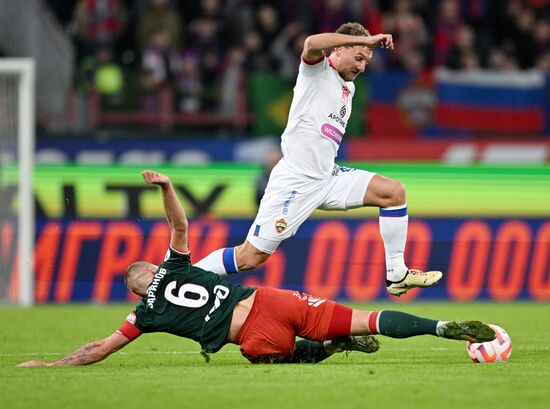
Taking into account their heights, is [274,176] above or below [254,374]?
above

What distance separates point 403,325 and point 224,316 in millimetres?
1352

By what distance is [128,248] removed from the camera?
1786cm

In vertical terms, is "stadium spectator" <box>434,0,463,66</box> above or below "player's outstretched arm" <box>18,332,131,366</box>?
above

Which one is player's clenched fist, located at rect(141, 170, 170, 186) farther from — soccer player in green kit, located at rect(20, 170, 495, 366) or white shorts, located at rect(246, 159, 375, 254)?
white shorts, located at rect(246, 159, 375, 254)

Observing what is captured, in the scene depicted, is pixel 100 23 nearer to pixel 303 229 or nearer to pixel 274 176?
pixel 303 229

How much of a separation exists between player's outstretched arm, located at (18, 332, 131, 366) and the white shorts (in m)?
1.92

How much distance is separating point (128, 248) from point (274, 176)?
7.50m

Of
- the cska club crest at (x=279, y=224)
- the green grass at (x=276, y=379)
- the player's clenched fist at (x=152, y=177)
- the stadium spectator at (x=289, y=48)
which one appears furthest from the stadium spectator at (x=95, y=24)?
the player's clenched fist at (x=152, y=177)

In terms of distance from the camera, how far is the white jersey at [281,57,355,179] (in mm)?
10508

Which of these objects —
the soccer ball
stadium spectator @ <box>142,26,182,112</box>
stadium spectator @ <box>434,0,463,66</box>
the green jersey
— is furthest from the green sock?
stadium spectator @ <box>434,0,463,66</box>

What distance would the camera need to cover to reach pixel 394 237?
10602 millimetres

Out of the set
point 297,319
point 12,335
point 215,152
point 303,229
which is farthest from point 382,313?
point 215,152

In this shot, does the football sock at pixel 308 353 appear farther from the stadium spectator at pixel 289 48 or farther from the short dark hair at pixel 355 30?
the stadium spectator at pixel 289 48

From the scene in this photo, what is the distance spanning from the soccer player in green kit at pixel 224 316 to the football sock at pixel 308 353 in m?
0.42
